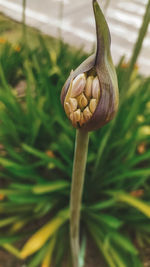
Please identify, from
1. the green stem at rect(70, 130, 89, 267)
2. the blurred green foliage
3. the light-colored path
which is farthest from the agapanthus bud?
the light-colored path

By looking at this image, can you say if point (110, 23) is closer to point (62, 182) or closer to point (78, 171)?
point (62, 182)

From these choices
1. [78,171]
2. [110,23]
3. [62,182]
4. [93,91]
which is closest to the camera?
[93,91]

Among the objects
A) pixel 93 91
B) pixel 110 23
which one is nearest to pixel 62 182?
pixel 93 91

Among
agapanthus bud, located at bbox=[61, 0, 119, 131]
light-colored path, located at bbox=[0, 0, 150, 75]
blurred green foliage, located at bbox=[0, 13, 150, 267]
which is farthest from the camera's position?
light-colored path, located at bbox=[0, 0, 150, 75]

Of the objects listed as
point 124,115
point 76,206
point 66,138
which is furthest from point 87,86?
point 124,115

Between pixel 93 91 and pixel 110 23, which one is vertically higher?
pixel 110 23

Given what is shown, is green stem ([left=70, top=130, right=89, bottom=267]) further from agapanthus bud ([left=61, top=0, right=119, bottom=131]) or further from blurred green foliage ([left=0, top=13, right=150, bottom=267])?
blurred green foliage ([left=0, top=13, right=150, bottom=267])

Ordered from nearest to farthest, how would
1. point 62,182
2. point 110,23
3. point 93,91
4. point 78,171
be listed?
point 93,91 < point 78,171 < point 62,182 < point 110,23
